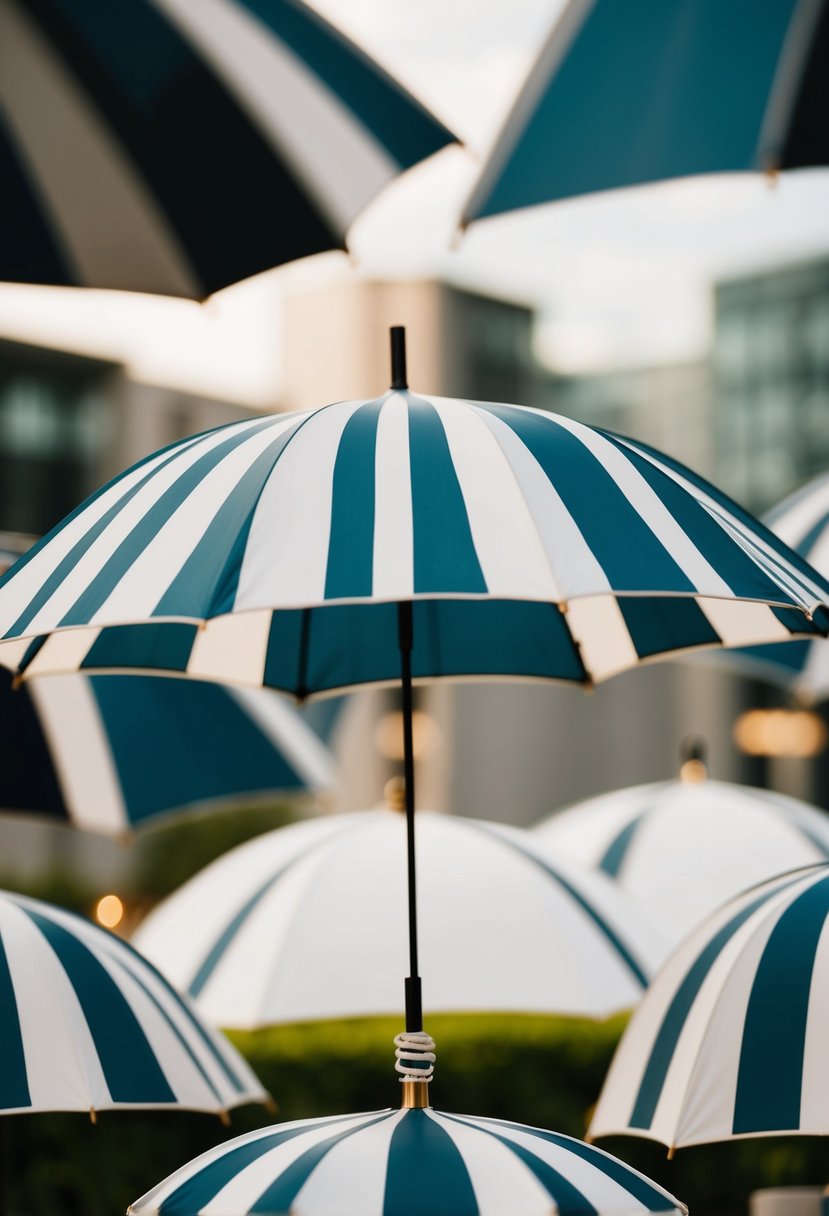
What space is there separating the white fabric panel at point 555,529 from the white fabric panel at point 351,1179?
0.85 m

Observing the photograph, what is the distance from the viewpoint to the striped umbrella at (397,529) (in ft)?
7.46

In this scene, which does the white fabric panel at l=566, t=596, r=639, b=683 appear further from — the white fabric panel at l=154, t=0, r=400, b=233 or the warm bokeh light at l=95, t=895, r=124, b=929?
the warm bokeh light at l=95, t=895, r=124, b=929

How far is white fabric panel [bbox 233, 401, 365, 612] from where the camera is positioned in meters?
2.25

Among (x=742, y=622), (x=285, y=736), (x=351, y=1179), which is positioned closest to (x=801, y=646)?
(x=285, y=736)

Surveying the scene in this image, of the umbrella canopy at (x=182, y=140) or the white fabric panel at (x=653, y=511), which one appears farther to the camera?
the umbrella canopy at (x=182, y=140)

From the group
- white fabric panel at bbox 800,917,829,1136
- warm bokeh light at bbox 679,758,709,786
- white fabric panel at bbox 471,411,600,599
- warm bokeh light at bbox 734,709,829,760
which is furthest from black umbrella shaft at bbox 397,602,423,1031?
warm bokeh light at bbox 734,709,829,760

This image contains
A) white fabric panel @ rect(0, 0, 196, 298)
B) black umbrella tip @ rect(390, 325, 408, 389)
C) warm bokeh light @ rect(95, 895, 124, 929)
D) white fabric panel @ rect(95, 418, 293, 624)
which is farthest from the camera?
warm bokeh light @ rect(95, 895, 124, 929)

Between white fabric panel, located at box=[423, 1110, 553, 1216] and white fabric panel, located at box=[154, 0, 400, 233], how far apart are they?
2087mm

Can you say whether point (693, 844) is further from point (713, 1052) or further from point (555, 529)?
point (555, 529)

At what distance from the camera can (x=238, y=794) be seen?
4648 millimetres

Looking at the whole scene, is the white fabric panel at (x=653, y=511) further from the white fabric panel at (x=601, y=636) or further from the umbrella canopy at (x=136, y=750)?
the umbrella canopy at (x=136, y=750)

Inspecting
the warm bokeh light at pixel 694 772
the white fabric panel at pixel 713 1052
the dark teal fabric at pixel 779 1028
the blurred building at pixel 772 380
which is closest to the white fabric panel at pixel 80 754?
the white fabric panel at pixel 713 1052

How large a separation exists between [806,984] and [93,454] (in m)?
35.7

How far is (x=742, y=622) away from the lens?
348cm
